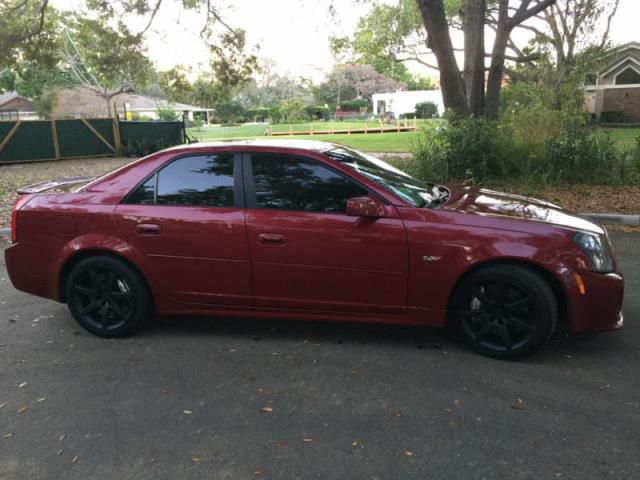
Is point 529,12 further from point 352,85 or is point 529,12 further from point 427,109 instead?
point 352,85

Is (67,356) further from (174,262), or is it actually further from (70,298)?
(174,262)

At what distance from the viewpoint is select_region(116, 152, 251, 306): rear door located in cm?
403

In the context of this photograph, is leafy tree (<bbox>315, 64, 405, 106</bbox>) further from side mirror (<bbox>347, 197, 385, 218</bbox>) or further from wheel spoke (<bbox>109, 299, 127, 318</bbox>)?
side mirror (<bbox>347, 197, 385, 218</bbox>)

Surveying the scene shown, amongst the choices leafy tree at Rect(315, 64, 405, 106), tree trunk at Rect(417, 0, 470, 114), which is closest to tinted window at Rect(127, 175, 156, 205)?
tree trunk at Rect(417, 0, 470, 114)

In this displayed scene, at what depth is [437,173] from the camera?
10719mm

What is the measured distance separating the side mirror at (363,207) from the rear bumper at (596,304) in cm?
144

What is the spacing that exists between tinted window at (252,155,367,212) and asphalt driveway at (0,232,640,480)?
111 centimetres

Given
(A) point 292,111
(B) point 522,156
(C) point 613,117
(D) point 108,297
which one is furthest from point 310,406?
(A) point 292,111

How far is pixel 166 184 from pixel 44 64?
17.9m

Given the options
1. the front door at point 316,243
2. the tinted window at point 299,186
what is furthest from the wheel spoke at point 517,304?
the tinted window at point 299,186

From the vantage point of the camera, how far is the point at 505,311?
12.3 feet

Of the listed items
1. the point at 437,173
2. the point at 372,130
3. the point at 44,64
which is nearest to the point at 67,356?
the point at 437,173

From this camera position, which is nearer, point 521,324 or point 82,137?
point 521,324

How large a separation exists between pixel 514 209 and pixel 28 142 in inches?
755
